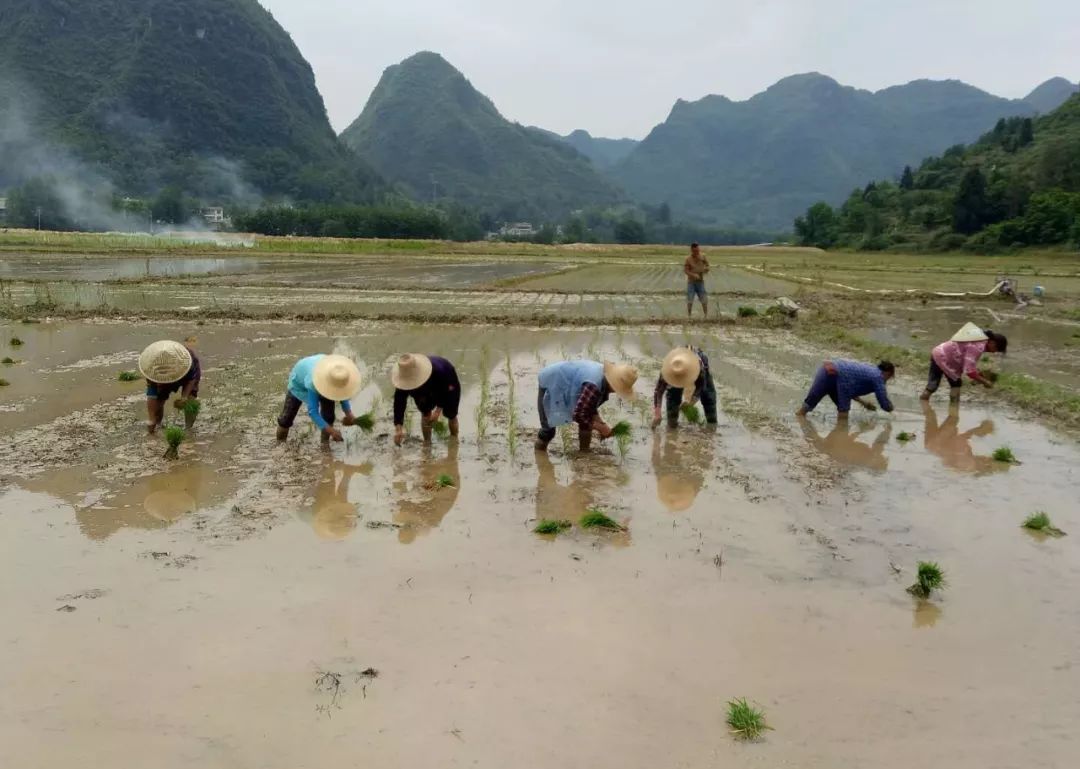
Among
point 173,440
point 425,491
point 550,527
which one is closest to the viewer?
point 550,527

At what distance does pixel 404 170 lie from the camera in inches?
5925

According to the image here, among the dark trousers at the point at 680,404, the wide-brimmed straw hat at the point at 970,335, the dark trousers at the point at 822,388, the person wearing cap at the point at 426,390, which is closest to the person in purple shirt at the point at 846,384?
the dark trousers at the point at 822,388

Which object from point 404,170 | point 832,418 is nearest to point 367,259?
point 832,418

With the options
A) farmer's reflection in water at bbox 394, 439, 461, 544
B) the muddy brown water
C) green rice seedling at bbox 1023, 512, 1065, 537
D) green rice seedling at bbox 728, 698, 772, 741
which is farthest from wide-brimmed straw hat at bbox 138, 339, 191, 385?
green rice seedling at bbox 1023, 512, 1065, 537

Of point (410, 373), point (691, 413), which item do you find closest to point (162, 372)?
point (410, 373)

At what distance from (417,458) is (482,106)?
7126 inches

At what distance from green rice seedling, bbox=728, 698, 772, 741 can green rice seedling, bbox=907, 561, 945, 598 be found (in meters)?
1.54

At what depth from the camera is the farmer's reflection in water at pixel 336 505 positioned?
515 cm

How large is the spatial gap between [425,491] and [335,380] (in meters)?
1.43

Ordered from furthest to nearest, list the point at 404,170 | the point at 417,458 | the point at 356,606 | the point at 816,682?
the point at 404,170 → the point at 417,458 → the point at 356,606 → the point at 816,682

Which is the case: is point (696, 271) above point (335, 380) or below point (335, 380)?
above

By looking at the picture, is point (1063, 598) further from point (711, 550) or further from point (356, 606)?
point (356, 606)

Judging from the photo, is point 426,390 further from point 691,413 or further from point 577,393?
point 691,413

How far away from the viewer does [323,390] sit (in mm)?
6711
